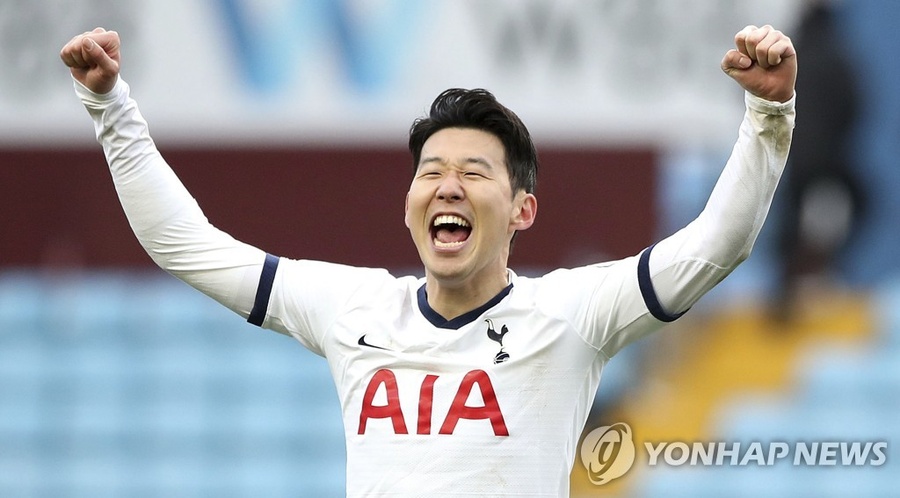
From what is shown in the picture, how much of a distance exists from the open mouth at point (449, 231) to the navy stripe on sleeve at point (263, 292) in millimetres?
337

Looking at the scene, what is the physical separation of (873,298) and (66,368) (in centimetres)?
390

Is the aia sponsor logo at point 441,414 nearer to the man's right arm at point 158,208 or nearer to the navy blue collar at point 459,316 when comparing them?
the navy blue collar at point 459,316

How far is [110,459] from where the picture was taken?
6.53 meters

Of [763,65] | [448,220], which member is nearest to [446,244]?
[448,220]

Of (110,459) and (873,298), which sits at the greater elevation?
(873,298)

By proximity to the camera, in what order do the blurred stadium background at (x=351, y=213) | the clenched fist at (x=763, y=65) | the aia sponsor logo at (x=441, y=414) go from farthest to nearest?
the blurred stadium background at (x=351, y=213), the aia sponsor logo at (x=441, y=414), the clenched fist at (x=763, y=65)

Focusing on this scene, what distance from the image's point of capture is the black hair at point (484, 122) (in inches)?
105

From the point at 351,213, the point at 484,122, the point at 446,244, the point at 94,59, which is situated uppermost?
the point at 94,59

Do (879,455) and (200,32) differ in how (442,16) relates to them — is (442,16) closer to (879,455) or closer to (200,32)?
(200,32)

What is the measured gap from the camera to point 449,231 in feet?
8.72

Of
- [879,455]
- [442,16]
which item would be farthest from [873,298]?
[879,455]

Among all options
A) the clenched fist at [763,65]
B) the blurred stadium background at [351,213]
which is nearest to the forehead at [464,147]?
the clenched fist at [763,65]

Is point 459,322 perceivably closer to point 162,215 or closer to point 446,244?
point 446,244

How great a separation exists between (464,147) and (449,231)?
17cm
